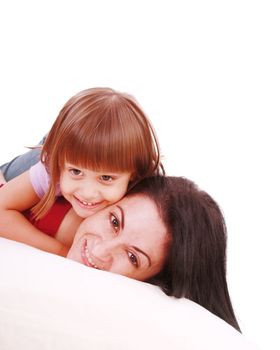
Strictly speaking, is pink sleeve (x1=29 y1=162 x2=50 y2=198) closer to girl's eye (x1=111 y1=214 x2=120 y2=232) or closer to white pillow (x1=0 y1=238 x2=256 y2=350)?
girl's eye (x1=111 y1=214 x2=120 y2=232)

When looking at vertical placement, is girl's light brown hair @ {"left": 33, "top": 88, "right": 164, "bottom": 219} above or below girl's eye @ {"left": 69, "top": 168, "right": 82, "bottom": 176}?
above

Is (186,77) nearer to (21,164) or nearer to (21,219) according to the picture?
(21,164)

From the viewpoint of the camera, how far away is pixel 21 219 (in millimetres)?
1491

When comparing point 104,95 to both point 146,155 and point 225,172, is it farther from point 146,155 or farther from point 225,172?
point 225,172

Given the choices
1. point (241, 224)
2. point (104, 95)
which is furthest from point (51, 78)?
point (104, 95)

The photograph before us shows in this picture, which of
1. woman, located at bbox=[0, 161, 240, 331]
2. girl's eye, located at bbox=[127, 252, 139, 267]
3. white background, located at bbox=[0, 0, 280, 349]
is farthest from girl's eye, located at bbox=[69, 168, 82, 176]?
white background, located at bbox=[0, 0, 280, 349]

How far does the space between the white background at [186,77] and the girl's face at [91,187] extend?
918mm

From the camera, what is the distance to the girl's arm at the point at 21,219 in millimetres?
1454

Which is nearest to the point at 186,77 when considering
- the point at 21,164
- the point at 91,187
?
the point at 21,164

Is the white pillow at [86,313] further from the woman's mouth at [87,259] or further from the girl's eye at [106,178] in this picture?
the girl's eye at [106,178]

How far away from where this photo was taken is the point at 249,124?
231 cm

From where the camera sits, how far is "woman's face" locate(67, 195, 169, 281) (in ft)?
4.28

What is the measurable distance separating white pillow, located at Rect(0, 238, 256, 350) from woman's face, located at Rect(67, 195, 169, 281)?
196 mm

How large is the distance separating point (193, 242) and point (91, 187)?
A: 254 millimetres
